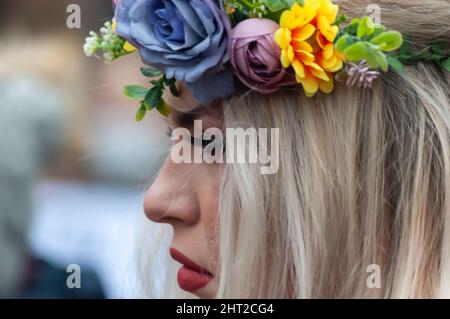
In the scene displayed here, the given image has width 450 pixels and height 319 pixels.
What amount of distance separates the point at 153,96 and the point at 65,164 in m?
2.93

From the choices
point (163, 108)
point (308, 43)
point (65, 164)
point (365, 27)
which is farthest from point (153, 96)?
point (65, 164)

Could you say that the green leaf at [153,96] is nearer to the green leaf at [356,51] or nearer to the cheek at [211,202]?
the cheek at [211,202]

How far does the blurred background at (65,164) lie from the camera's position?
117 inches

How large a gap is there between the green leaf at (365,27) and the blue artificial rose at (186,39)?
22 centimetres

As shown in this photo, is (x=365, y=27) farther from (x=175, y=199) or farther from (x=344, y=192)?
(x=175, y=199)

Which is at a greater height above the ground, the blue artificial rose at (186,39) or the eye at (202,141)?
the blue artificial rose at (186,39)

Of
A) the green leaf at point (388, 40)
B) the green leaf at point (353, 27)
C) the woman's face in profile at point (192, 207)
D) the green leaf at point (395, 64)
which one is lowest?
the woman's face in profile at point (192, 207)

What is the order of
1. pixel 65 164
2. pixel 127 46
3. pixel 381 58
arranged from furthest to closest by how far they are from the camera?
pixel 65 164 → pixel 127 46 → pixel 381 58

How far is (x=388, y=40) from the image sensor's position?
126cm

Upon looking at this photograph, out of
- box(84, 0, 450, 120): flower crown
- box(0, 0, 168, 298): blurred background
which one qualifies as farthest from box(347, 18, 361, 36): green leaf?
box(0, 0, 168, 298): blurred background

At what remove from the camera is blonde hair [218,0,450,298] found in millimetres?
1325

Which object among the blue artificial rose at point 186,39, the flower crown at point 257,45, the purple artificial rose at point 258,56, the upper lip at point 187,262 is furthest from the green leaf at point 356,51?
the upper lip at point 187,262

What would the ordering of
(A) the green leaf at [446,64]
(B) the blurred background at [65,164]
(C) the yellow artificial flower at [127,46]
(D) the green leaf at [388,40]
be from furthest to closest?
(B) the blurred background at [65,164] → (C) the yellow artificial flower at [127,46] → (A) the green leaf at [446,64] → (D) the green leaf at [388,40]

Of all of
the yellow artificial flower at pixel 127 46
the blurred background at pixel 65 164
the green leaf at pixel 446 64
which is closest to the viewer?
the green leaf at pixel 446 64
